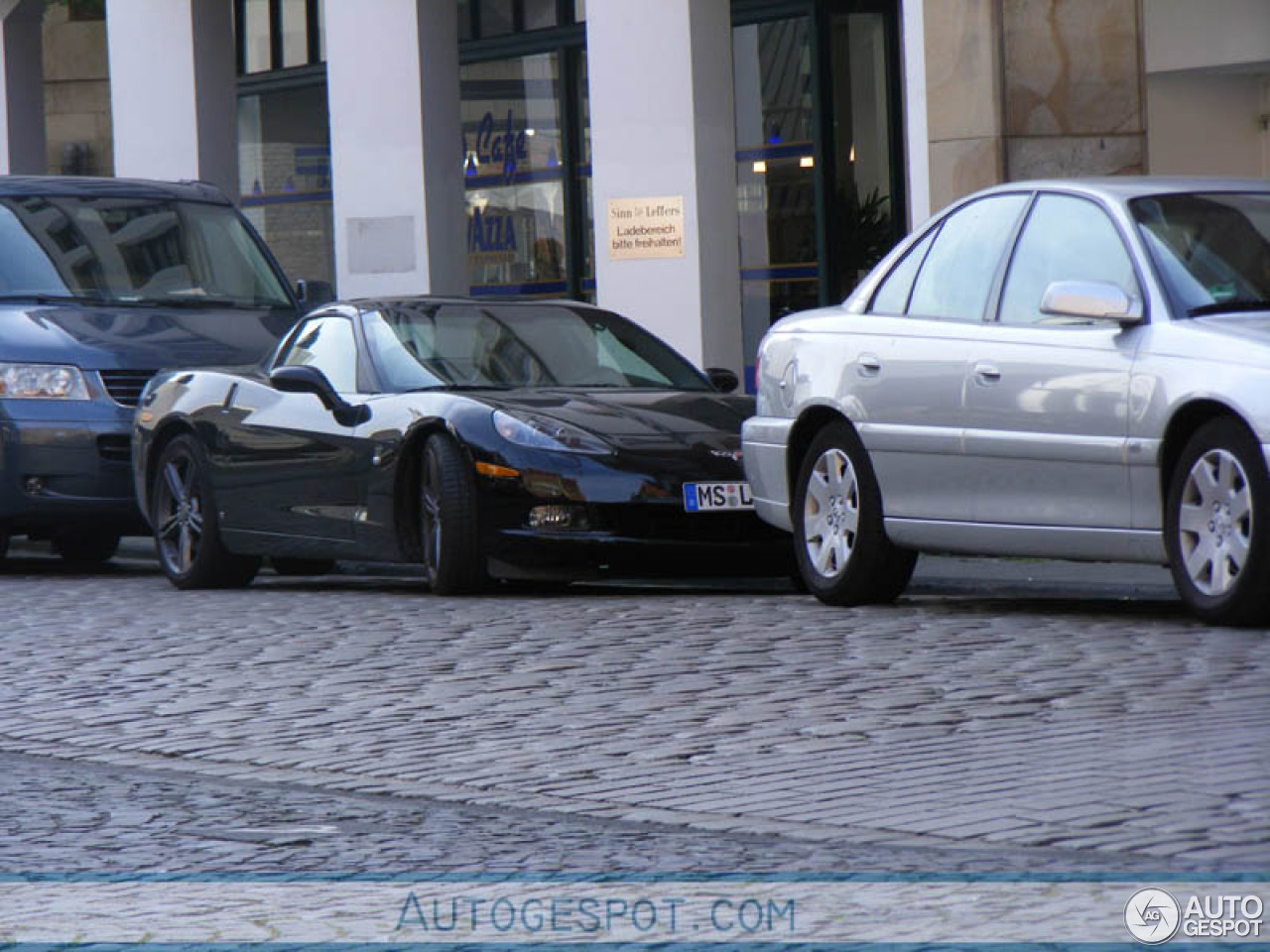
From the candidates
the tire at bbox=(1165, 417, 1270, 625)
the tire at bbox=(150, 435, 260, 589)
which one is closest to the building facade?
the tire at bbox=(150, 435, 260, 589)

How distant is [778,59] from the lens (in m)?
21.1

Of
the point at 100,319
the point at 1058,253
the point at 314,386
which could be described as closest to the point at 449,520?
the point at 314,386

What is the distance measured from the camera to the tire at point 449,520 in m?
11.2

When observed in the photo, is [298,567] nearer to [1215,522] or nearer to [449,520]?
[449,520]

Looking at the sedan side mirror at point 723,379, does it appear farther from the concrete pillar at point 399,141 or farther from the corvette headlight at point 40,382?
the concrete pillar at point 399,141

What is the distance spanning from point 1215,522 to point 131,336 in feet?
24.7

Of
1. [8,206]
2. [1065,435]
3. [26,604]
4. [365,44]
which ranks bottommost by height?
[26,604]

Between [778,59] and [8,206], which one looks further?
[778,59]

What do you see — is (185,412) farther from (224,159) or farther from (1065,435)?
(224,159)

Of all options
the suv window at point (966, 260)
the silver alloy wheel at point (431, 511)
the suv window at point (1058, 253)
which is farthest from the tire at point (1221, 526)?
the silver alloy wheel at point (431, 511)

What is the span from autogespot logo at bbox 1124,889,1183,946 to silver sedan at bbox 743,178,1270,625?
12.1 ft

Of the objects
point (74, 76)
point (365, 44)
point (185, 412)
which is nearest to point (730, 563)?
point (185, 412)

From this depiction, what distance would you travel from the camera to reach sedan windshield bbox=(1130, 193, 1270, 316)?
354 inches

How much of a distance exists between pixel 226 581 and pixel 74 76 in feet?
58.4
